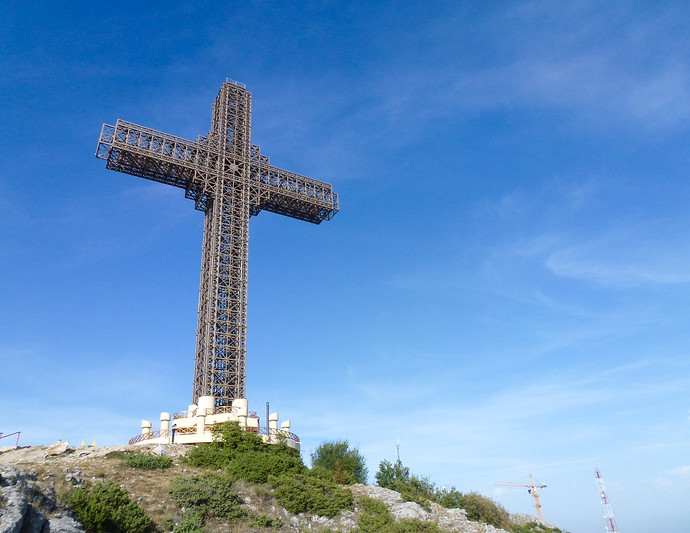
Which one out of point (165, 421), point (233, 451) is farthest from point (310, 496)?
point (165, 421)

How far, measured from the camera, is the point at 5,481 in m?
13.5

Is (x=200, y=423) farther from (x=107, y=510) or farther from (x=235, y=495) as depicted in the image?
(x=107, y=510)

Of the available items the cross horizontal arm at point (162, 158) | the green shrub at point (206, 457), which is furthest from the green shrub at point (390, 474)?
the cross horizontal arm at point (162, 158)

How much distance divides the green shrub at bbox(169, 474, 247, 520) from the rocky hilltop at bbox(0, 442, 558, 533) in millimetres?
337

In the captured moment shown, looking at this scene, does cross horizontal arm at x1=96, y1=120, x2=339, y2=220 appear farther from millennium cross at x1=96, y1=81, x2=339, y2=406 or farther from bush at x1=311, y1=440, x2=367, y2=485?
bush at x1=311, y1=440, x2=367, y2=485

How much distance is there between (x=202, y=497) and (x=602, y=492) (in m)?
47.8

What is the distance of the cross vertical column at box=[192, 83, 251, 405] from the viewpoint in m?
28.6

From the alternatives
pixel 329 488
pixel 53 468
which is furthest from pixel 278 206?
pixel 53 468

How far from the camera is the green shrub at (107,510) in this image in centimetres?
1502

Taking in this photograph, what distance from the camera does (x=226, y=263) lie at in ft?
101

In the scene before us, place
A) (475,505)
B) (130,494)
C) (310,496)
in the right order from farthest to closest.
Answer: (475,505)
(310,496)
(130,494)

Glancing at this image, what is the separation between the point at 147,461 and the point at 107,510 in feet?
18.8

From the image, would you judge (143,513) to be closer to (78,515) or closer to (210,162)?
(78,515)

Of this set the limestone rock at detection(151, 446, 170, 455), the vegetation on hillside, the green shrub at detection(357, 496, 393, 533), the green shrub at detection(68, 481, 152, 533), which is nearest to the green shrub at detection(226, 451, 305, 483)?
the vegetation on hillside
